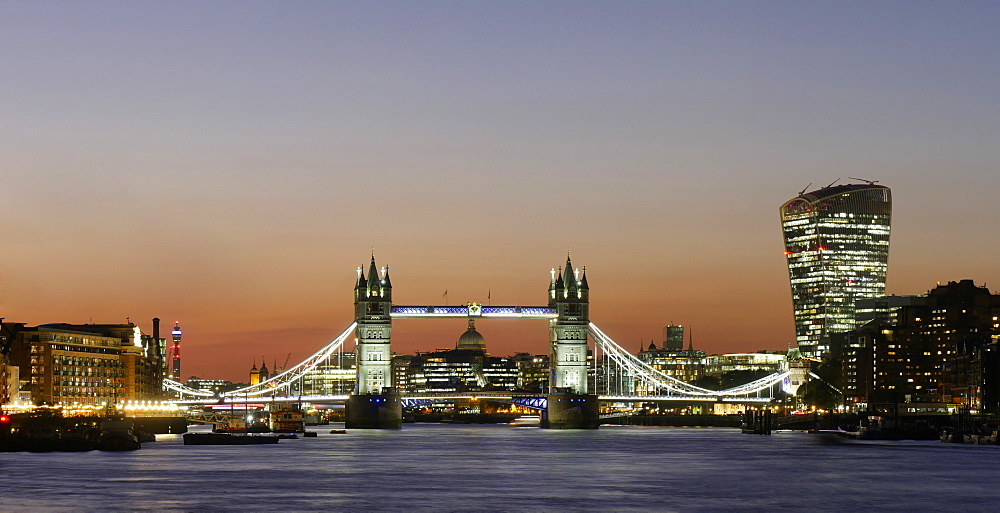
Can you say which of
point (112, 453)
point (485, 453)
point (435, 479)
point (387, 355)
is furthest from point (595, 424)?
point (435, 479)

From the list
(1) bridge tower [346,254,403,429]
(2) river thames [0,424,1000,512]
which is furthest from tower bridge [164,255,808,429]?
(2) river thames [0,424,1000,512]

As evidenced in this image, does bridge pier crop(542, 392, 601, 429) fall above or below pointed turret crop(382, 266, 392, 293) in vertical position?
below

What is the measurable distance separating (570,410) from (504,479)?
10726 cm

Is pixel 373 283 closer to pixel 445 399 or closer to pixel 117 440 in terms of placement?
pixel 445 399

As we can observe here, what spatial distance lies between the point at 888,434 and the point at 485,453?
53927 millimetres

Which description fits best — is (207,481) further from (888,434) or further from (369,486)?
(888,434)

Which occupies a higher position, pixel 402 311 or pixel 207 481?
pixel 402 311

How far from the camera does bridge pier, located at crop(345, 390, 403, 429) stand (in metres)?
186

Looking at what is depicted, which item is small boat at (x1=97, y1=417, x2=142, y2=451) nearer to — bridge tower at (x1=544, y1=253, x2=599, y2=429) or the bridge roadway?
the bridge roadway

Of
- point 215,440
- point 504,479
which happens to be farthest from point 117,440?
point 504,479

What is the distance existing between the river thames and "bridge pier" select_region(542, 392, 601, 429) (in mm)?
64170

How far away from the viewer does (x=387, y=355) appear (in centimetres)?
18825

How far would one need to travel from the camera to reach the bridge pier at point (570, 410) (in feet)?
611

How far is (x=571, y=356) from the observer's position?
190m
